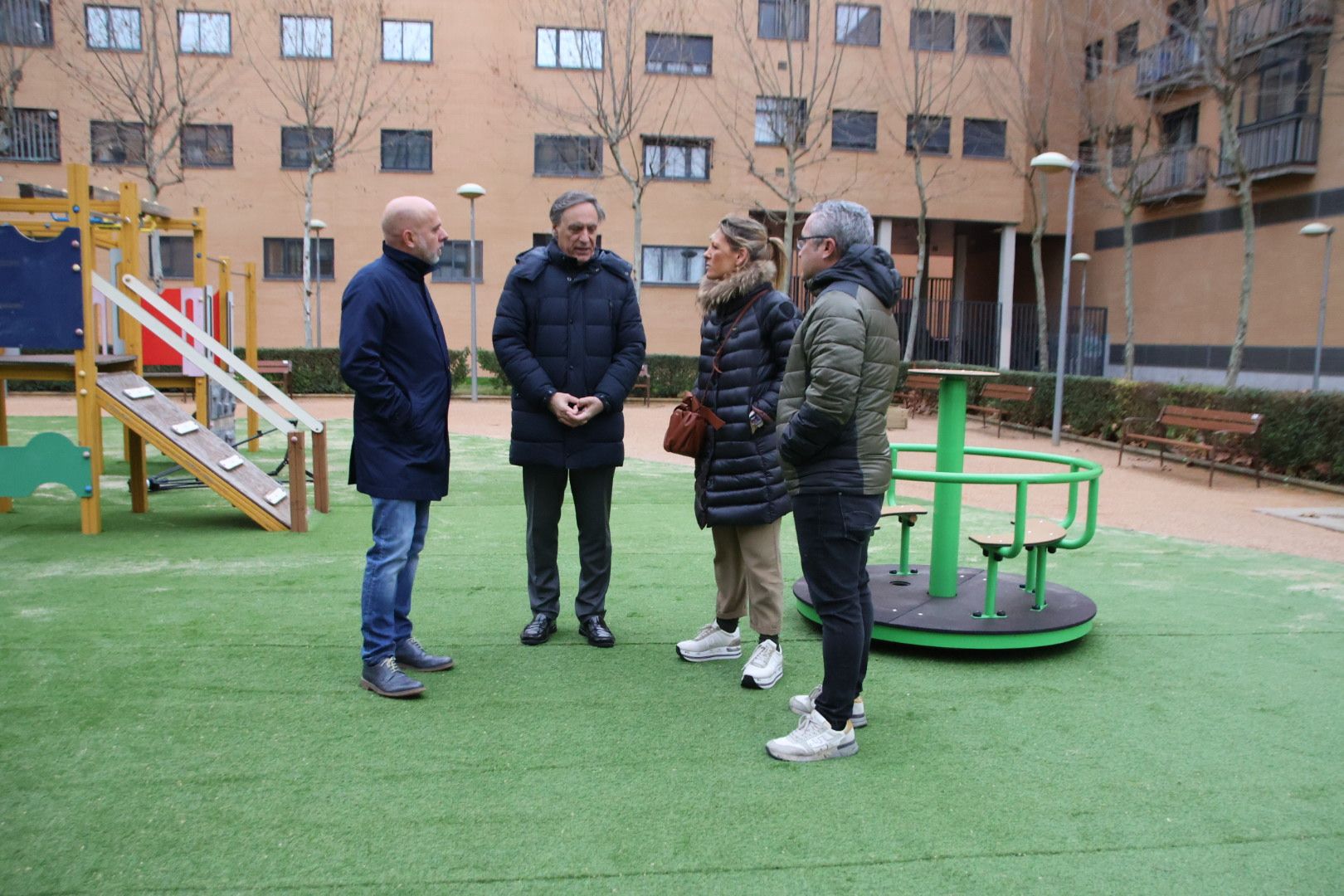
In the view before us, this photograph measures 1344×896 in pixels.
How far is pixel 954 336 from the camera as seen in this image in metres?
28.8

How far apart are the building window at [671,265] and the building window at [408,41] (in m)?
7.75

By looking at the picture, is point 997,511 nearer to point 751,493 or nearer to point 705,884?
point 751,493

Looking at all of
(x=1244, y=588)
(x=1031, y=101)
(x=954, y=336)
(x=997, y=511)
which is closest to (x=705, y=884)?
(x=1244, y=588)

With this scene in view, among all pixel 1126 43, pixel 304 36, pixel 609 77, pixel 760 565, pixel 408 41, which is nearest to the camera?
pixel 760 565

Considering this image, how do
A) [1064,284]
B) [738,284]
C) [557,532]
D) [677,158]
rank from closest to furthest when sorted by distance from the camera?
1. [738,284]
2. [557,532]
3. [1064,284]
4. [677,158]

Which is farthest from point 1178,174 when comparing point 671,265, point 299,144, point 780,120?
point 299,144

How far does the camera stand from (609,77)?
26.9 metres

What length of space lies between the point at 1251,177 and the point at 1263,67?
7.71ft

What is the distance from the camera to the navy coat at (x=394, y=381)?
3.76 metres

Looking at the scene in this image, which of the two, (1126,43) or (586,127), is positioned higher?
(1126,43)

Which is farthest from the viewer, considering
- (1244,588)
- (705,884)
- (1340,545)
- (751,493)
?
(1340,545)

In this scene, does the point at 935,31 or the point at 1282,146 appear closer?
the point at 1282,146

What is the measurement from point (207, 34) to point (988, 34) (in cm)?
2051

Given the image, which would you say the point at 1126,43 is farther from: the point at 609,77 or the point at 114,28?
the point at 114,28
